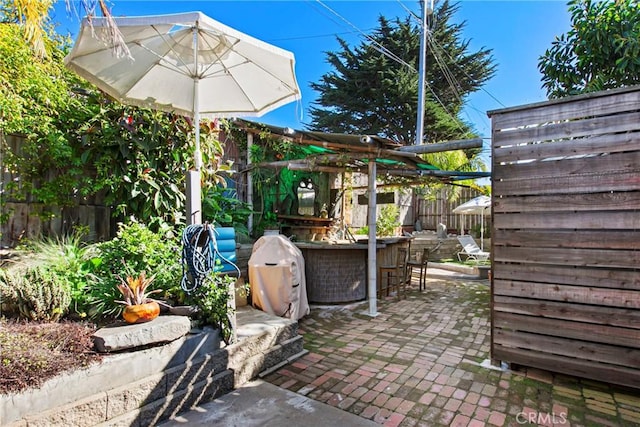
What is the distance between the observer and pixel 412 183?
23.9ft

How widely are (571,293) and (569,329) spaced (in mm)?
324

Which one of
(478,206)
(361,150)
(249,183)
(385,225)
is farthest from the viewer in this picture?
(478,206)

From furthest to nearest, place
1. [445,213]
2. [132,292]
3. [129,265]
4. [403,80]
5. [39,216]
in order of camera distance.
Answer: [445,213], [403,80], [39,216], [129,265], [132,292]

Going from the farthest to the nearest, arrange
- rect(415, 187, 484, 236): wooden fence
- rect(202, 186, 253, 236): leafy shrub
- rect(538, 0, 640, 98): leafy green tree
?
rect(415, 187, 484, 236): wooden fence
rect(202, 186, 253, 236): leafy shrub
rect(538, 0, 640, 98): leafy green tree

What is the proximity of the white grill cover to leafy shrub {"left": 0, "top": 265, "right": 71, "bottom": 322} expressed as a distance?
2.13 m

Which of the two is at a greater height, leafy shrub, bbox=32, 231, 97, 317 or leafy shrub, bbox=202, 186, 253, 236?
leafy shrub, bbox=202, 186, 253, 236

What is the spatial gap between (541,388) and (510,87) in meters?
13.3

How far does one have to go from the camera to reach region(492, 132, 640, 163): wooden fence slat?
2.67 meters

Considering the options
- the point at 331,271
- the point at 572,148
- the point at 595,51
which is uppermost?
the point at 595,51

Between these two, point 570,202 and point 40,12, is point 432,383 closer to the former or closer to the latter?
point 570,202

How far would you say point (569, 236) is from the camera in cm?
288

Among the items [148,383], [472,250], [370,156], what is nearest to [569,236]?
[370,156]

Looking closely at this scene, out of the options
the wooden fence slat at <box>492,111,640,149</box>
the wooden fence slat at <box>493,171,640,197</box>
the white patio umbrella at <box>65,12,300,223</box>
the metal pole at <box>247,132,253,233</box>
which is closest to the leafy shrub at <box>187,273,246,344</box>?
the white patio umbrella at <box>65,12,300,223</box>

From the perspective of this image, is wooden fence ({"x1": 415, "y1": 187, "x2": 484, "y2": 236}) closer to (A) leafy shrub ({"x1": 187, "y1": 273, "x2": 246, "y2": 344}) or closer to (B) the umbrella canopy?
(B) the umbrella canopy
